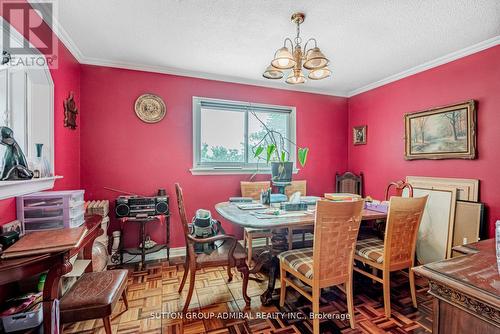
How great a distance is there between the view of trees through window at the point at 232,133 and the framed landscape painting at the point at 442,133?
6.20ft

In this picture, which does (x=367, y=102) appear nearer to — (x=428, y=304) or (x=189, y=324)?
(x=428, y=304)

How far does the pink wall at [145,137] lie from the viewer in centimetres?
277

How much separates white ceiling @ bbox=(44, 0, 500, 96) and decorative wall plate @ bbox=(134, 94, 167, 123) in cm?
40

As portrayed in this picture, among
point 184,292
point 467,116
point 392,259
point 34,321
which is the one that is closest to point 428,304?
point 392,259

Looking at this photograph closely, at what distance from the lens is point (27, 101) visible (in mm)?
1768

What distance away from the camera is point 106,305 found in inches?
52.7

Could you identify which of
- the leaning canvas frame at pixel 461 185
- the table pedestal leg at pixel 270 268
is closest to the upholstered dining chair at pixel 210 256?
the table pedestal leg at pixel 270 268

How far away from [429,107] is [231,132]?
2645mm

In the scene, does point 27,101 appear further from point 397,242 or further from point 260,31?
point 397,242

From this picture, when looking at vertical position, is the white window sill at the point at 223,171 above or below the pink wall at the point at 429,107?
below

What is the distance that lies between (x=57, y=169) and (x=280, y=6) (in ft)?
7.98

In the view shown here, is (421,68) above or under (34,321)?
above

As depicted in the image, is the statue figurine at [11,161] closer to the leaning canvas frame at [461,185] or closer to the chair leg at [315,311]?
the chair leg at [315,311]

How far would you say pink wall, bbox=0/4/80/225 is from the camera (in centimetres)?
212
